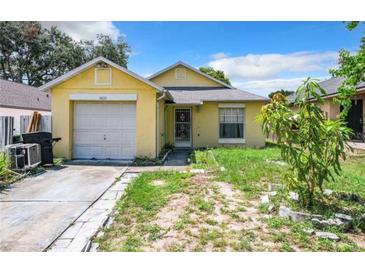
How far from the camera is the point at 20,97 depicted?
65.1 feet

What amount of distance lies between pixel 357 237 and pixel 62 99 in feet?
34.7

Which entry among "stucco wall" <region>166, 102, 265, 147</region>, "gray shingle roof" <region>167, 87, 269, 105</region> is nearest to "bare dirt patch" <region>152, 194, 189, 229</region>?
"gray shingle roof" <region>167, 87, 269, 105</region>

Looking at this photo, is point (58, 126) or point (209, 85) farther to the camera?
point (209, 85)

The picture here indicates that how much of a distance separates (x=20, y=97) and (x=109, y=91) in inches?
465

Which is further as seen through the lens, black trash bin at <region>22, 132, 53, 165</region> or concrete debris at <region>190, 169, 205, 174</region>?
black trash bin at <region>22, 132, 53, 165</region>

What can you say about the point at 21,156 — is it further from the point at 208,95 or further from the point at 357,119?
the point at 357,119

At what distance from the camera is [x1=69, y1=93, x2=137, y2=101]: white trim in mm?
11227

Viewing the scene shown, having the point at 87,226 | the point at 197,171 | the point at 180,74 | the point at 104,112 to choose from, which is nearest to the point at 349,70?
the point at 197,171

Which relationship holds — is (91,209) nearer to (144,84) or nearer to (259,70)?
(144,84)

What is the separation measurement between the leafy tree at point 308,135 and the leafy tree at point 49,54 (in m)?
32.4

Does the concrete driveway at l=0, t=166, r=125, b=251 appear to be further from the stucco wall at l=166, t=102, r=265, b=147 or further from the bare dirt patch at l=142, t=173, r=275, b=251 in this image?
the stucco wall at l=166, t=102, r=265, b=147

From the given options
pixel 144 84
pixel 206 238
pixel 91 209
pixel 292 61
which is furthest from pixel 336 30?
pixel 91 209

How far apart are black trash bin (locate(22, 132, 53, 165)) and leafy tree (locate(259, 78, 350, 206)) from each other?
25.4 feet
